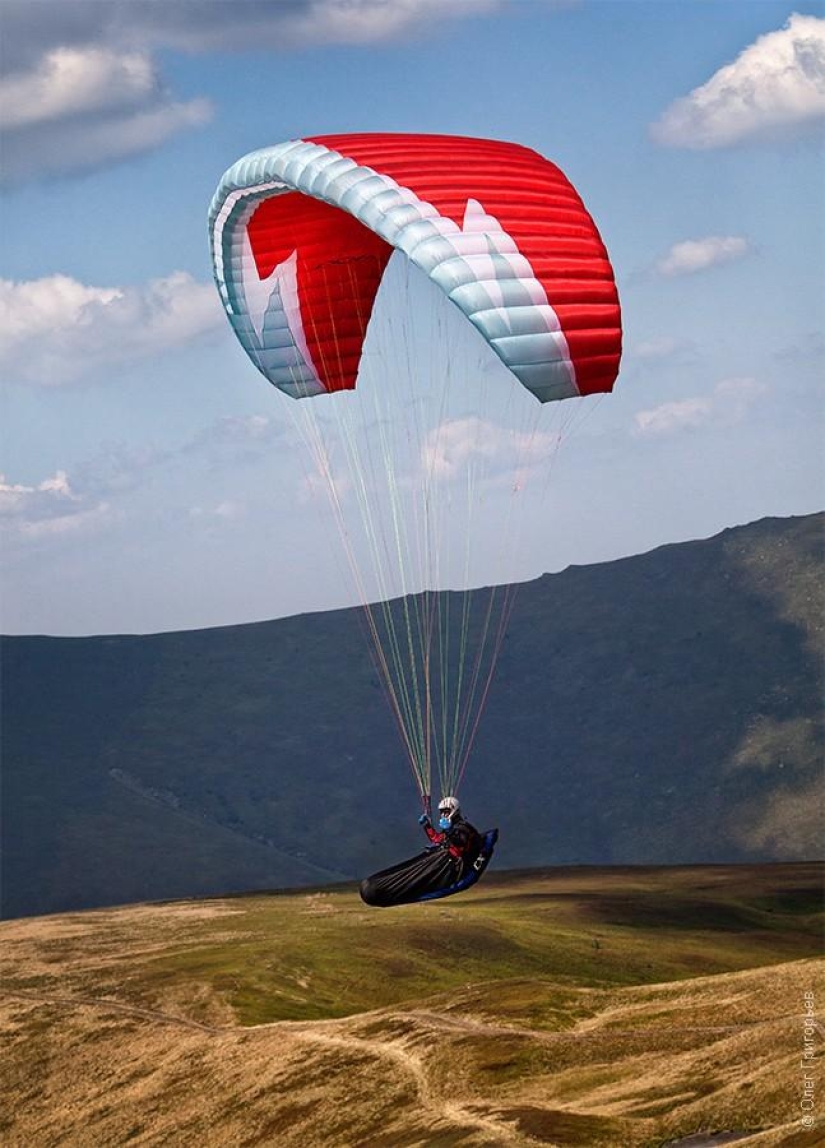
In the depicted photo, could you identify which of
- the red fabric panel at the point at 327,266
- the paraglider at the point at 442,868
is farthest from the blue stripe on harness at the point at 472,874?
the red fabric panel at the point at 327,266

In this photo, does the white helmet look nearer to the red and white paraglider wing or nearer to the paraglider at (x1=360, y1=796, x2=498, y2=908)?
the paraglider at (x1=360, y1=796, x2=498, y2=908)

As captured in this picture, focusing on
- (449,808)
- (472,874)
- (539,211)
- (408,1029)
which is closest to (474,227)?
(539,211)

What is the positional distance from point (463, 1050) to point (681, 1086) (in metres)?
14.4

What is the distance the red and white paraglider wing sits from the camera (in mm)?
40531

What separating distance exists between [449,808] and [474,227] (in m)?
13.9

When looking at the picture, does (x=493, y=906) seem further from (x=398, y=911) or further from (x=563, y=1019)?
(x=563, y=1019)

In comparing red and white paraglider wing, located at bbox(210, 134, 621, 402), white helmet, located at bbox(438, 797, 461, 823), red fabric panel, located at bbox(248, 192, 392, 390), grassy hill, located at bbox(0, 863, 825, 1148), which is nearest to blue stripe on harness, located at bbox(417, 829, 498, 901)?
white helmet, located at bbox(438, 797, 461, 823)

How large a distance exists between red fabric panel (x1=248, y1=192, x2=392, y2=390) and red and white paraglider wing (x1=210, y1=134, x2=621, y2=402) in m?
0.07

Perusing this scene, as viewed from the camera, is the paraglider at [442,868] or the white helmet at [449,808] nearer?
the white helmet at [449,808]

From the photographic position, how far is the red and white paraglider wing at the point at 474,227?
40531 millimetres

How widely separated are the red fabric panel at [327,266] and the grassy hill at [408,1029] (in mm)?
27023

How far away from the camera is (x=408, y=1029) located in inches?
3187

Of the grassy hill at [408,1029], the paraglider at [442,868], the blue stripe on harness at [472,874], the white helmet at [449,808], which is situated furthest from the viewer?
the grassy hill at [408,1029]

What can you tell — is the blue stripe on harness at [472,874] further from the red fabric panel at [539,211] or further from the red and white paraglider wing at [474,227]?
the red fabric panel at [539,211]
